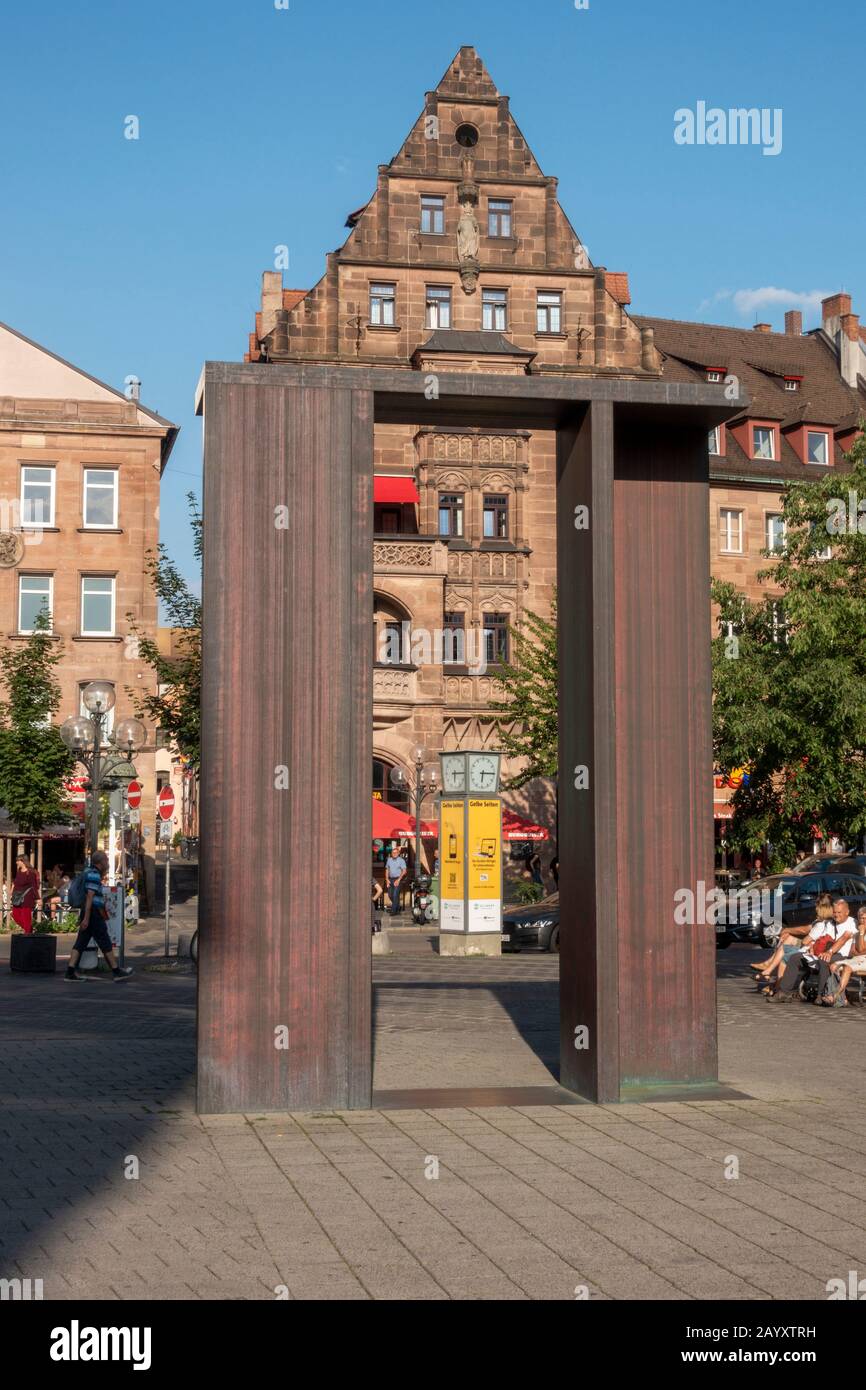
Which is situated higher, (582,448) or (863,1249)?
(582,448)

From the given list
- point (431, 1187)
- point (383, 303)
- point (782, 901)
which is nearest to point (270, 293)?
point (383, 303)

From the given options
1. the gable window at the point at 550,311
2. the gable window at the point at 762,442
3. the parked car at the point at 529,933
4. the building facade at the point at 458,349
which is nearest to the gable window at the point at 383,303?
the building facade at the point at 458,349

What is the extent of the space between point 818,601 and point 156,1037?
17451mm

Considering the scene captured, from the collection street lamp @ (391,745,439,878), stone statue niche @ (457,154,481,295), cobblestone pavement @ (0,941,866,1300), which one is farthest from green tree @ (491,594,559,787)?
cobblestone pavement @ (0,941,866,1300)

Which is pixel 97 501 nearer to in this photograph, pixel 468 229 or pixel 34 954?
pixel 468 229

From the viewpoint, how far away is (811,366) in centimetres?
6244

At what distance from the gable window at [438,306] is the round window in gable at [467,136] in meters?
4.19

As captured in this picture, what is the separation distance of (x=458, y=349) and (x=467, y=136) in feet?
21.7

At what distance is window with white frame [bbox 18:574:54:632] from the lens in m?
47.5

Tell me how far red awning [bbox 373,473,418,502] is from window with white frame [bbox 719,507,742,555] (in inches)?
478

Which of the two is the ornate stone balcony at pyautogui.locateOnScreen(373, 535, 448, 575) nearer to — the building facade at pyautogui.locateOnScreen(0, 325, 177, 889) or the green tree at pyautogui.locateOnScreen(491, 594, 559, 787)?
the green tree at pyautogui.locateOnScreen(491, 594, 559, 787)

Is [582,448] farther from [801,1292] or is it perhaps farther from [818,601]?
[818,601]

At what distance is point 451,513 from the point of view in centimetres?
4878
